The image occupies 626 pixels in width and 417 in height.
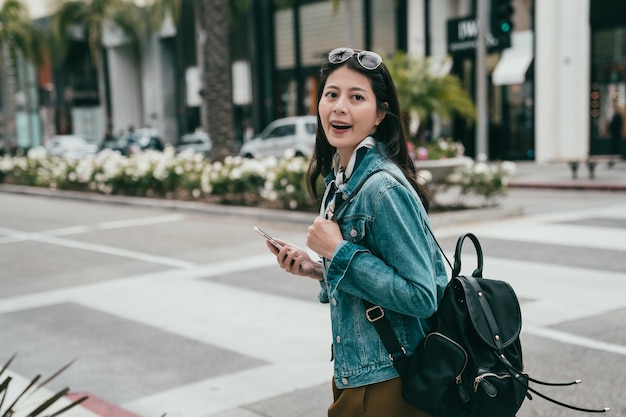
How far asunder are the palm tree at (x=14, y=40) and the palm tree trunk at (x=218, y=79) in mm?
26258

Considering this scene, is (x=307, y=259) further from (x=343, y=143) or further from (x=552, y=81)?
(x=552, y=81)

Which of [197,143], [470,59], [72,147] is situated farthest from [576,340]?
[72,147]

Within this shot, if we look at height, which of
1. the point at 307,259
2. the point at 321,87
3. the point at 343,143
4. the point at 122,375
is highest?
the point at 321,87

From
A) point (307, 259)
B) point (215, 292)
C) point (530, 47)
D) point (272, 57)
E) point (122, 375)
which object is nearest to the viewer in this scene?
point (307, 259)

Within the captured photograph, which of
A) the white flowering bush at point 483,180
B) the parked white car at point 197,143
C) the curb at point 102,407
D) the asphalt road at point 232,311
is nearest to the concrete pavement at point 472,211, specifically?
the curb at point 102,407

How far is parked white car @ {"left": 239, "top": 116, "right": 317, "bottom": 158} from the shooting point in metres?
A: 25.7

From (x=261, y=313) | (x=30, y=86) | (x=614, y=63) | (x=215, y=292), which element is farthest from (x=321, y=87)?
(x=30, y=86)

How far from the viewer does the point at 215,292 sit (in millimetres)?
7816

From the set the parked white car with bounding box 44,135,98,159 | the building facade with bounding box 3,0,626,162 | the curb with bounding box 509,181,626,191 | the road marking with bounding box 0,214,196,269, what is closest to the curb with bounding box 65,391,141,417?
the road marking with bounding box 0,214,196,269

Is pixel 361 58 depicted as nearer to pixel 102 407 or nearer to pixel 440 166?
pixel 102 407

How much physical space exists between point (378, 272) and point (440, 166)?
11.9m

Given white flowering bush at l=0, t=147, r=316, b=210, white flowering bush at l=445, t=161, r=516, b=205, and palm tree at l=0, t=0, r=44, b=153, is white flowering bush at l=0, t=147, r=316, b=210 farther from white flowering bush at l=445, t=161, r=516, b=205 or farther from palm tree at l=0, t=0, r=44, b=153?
palm tree at l=0, t=0, r=44, b=153

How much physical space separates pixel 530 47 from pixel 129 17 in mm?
28035

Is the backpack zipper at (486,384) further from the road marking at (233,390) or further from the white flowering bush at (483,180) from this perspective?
the white flowering bush at (483,180)
